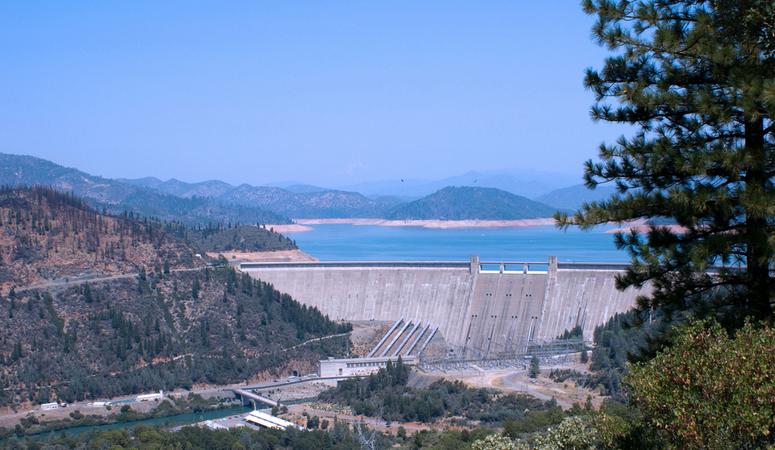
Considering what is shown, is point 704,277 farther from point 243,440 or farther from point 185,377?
point 185,377

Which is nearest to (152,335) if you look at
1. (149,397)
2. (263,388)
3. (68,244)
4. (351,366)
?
(149,397)

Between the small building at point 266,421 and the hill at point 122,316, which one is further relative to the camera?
the hill at point 122,316

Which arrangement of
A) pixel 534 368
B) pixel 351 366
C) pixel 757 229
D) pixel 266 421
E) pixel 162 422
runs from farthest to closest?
pixel 351 366, pixel 162 422, pixel 534 368, pixel 266 421, pixel 757 229

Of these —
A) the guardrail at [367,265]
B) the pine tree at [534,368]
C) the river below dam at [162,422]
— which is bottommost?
the river below dam at [162,422]

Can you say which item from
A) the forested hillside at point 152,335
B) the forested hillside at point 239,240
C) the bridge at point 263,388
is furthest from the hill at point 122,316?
the forested hillside at point 239,240

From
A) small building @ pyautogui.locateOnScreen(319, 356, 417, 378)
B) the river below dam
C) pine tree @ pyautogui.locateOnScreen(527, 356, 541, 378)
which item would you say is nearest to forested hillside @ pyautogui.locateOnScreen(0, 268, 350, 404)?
small building @ pyautogui.locateOnScreen(319, 356, 417, 378)

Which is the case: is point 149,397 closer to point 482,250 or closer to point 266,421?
point 266,421

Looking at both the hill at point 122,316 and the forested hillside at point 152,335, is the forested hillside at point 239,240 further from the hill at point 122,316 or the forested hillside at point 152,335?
the forested hillside at point 152,335

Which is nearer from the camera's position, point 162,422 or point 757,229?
point 757,229
